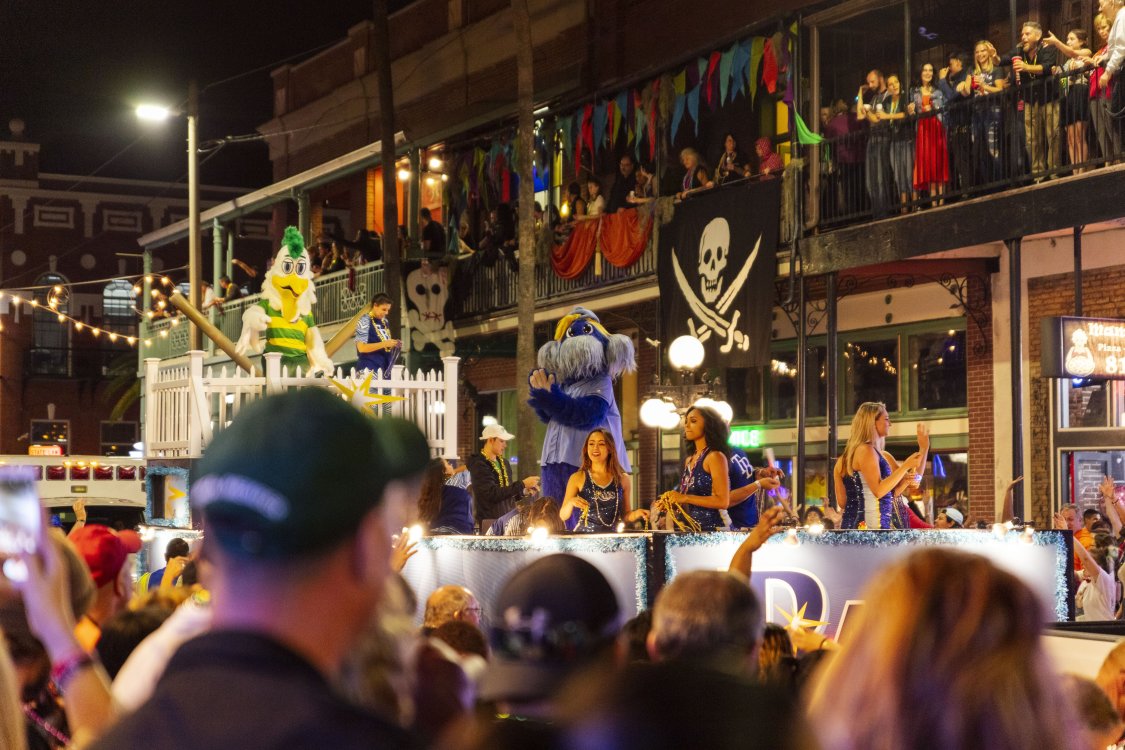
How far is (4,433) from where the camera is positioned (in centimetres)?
4566

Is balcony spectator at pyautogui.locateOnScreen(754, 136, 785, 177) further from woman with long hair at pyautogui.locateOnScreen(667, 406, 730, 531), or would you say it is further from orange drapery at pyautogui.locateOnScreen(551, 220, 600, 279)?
woman with long hair at pyautogui.locateOnScreen(667, 406, 730, 531)

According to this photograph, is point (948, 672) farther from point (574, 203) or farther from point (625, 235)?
point (574, 203)

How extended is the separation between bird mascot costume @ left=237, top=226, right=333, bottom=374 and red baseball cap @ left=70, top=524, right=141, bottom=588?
10603 mm

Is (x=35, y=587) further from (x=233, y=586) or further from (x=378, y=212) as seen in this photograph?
(x=378, y=212)

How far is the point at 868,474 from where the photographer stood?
9.46m

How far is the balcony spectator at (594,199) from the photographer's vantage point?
19859 millimetres

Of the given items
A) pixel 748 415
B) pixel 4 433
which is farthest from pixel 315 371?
pixel 4 433

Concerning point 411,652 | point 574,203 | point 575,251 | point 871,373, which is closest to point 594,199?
point 574,203

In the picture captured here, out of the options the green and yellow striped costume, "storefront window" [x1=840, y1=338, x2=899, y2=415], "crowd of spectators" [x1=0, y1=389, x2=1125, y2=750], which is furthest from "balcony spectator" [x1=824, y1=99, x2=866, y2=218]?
"crowd of spectators" [x1=0, y1=389, x2=1125, y2=750]

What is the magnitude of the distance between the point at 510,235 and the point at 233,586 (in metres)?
20.2

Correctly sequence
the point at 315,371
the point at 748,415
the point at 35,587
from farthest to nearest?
the point at 748,415
the point at 315,371
the point at 35,587

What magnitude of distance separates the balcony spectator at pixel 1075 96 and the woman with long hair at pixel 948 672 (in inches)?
452

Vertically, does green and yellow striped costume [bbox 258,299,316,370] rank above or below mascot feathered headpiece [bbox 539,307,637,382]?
above

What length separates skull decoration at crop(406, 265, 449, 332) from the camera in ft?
76.3
